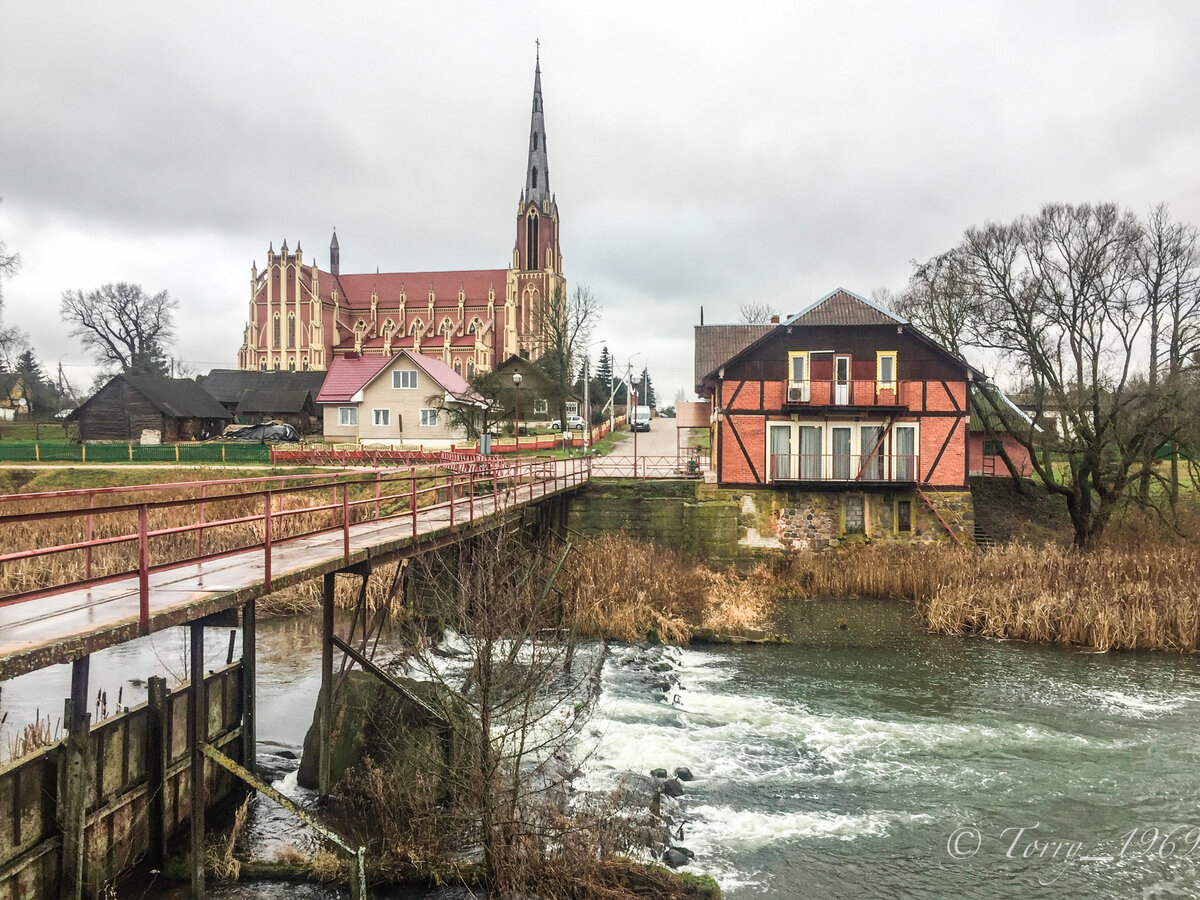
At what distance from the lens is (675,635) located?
18797 mm

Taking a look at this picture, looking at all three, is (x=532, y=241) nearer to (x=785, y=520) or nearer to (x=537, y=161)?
(x=537, y=161)

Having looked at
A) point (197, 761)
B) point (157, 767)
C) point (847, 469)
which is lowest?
point (157, 767)

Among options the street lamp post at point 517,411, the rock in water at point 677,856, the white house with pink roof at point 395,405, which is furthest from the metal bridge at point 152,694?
the white house with pink roof at point 395,405

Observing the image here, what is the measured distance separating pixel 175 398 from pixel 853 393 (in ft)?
149

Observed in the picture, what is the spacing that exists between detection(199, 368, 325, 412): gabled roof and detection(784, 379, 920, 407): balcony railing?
4426 cm

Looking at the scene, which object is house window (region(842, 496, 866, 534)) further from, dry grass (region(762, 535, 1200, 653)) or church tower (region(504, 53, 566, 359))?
church tower (region(504, 53, 566, 359))

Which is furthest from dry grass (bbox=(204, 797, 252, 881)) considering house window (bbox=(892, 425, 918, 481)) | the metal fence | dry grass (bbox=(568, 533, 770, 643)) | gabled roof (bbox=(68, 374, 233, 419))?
gabled roof (bbox=(68, 374, 233, 419))

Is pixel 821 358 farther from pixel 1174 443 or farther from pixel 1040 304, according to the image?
pixel 1174 443

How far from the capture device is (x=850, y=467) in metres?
27.6

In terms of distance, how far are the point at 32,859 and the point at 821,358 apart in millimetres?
25265

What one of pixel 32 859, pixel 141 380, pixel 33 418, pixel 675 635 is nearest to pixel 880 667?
pixel 675 635

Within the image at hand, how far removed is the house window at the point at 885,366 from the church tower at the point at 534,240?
69331mm

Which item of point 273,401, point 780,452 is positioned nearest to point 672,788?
point 780,452

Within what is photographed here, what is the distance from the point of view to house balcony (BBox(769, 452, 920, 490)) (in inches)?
1074
